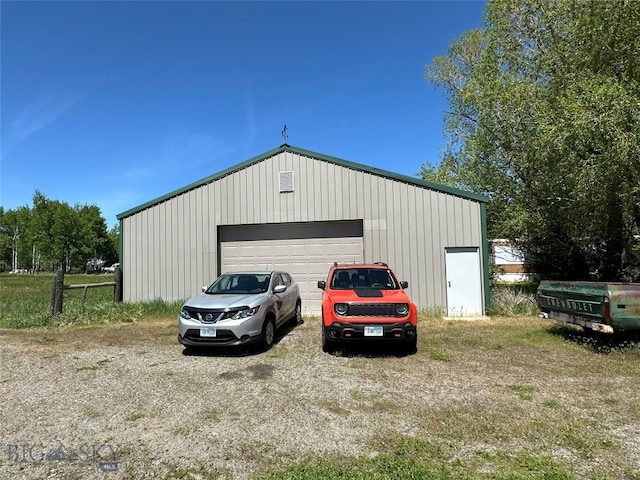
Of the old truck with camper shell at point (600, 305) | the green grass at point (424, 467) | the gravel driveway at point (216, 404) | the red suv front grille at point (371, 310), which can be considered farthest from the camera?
the red suv front grille at point (371, 310)

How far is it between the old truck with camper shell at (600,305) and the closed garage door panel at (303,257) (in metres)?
6.07

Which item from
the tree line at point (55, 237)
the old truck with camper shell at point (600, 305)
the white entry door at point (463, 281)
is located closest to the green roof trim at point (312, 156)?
the white entry door at point (463, 281)

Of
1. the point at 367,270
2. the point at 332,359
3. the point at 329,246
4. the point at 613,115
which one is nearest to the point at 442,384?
the point at 332,359

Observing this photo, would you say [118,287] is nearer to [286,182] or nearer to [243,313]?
[286,182]

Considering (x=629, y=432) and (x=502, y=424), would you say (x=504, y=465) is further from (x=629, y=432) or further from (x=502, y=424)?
(x=629, y=432)

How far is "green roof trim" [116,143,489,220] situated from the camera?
11.8 meters

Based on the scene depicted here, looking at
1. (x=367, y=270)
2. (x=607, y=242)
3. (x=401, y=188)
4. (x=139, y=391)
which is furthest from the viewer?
(x=607, y=242)

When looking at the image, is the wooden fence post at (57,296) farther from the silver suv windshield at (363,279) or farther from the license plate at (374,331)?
the license plate at (374,331)

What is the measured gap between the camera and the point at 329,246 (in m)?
12.9

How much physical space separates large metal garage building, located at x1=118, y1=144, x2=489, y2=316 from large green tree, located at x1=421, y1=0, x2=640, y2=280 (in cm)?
353

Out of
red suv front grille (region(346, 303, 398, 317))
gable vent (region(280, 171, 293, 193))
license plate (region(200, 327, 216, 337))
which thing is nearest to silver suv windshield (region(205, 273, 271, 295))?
license plate (region(200, 327, 216, 337))

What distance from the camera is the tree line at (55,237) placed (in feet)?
206

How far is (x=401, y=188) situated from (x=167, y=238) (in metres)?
8.06

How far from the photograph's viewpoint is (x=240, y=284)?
8820 millimetres
